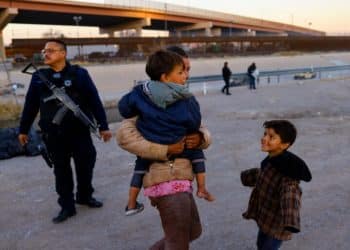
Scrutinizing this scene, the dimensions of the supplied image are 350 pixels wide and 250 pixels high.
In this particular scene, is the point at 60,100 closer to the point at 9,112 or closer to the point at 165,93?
A: the point at 165,93

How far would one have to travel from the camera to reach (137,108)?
2473 mm

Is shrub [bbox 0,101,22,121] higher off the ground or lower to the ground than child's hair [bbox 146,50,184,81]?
lower

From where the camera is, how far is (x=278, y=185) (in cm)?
282

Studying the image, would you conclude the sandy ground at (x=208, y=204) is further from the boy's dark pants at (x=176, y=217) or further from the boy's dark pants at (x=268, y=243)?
the boy's dark pants at (x=176, y=217)

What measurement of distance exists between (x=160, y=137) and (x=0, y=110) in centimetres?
1274

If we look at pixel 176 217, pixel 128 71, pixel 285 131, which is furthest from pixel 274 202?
pixel 128 71

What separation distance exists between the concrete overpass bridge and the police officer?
58217mm

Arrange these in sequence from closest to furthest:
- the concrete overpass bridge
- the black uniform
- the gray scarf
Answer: the gray scarf
the black uniform
the concrete overpass bridge

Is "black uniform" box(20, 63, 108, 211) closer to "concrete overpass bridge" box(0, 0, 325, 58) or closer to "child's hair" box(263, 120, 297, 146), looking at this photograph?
"child's hair" box(263, 120, 297, 146)

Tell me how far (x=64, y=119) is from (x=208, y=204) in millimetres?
1979

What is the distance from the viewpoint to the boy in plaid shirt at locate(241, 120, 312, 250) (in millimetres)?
2648

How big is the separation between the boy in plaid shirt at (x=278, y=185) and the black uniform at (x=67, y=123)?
2.13m

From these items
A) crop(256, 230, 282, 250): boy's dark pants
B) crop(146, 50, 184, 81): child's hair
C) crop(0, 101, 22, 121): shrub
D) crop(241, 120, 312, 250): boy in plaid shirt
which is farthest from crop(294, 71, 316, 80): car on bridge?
crop(146, 50, 184, 81): child's hair

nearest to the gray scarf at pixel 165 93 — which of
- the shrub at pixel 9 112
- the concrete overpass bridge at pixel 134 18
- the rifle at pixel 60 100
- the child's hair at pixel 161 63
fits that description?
the child's hair at pixel 161 63
